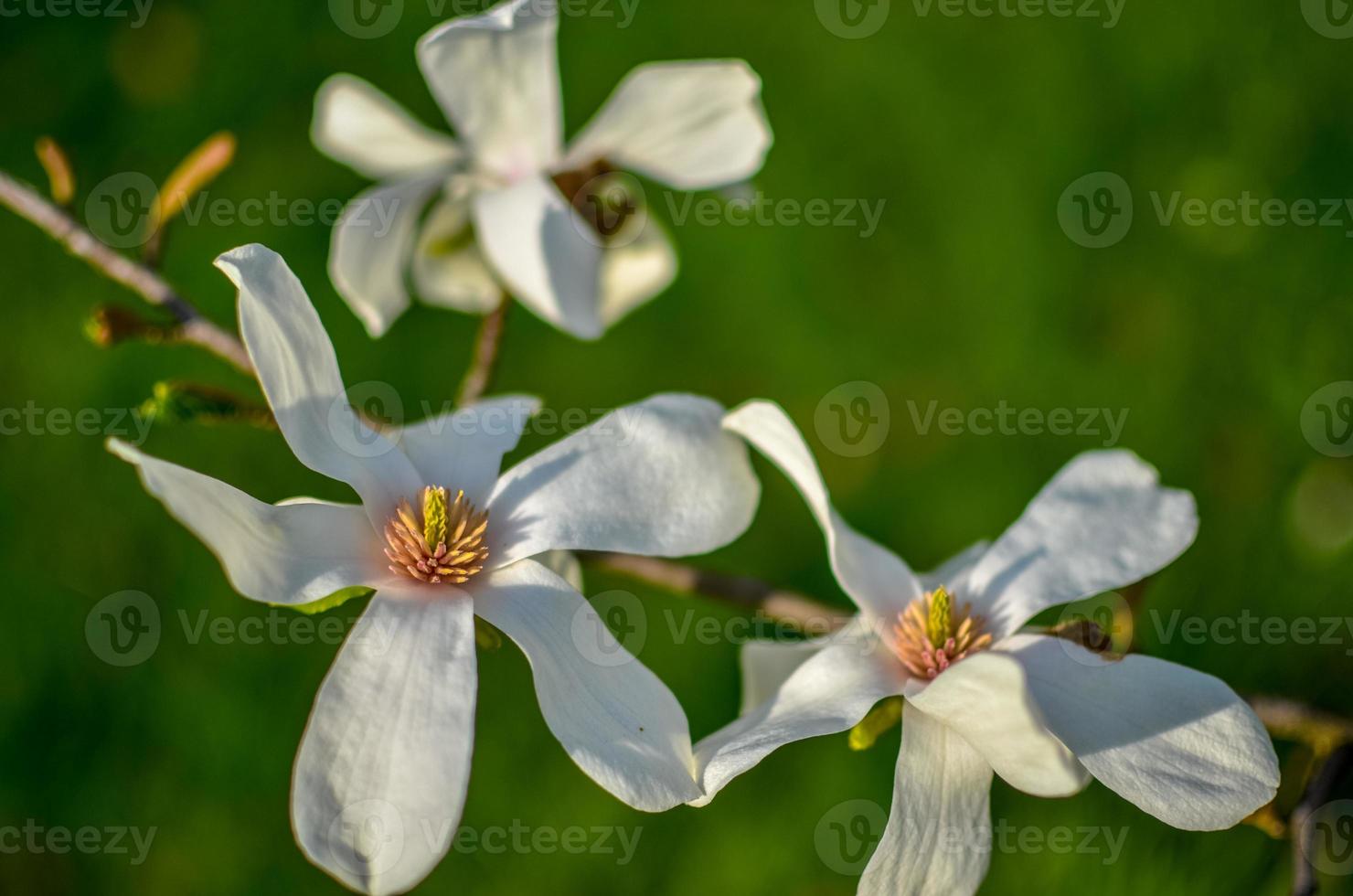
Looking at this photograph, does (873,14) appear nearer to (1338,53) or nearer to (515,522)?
(1338,53)

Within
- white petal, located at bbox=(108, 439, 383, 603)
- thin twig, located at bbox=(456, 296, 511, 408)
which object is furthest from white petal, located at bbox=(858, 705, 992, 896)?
thin twig, located at bbox=(456, 296, 511, 408)

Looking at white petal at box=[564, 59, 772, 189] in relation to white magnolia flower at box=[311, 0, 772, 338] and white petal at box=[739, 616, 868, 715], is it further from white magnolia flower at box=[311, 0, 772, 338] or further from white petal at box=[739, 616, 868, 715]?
white petal at box=[739, 616, 868, 715]

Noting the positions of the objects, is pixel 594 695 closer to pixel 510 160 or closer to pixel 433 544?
pixel 433 544

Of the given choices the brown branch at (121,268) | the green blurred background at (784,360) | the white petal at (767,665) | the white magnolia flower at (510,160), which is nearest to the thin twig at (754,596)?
the white petal at (767,665)

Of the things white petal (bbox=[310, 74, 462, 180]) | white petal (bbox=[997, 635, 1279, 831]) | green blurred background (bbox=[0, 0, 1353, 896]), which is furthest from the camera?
green blurred background (bbox=[0, 0, 1353, 896])

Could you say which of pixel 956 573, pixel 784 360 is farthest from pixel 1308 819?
pixel 784 360

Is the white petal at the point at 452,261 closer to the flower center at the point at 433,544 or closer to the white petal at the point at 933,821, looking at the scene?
the flower center at the point at 433,544

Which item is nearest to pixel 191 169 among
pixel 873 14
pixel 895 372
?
pixel 895 372
